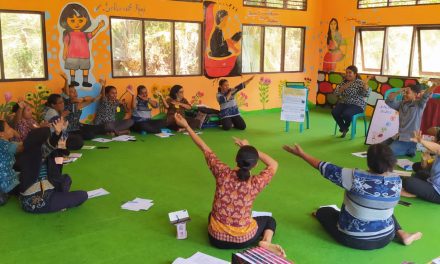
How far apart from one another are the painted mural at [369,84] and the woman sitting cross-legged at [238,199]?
7.15 metres

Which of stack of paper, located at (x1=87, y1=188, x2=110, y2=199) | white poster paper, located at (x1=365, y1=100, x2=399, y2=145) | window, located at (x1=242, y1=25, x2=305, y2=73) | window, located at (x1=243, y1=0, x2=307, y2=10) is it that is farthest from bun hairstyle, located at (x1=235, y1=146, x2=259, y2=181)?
window, located at (x1=243, y1=0, x2=307, y2=10)

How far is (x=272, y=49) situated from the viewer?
10.1m

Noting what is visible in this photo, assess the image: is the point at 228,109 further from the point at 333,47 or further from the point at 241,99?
the point at 333,47

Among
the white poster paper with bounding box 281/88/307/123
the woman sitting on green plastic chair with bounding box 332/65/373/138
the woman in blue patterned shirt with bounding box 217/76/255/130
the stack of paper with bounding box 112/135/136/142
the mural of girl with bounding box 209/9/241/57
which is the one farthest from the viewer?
the mural of girl with bounding box 209/9/241/57

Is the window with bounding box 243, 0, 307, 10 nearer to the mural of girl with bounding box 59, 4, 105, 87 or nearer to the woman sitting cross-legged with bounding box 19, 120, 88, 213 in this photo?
the mural of girl with bounding box 59, 4, 105, 87

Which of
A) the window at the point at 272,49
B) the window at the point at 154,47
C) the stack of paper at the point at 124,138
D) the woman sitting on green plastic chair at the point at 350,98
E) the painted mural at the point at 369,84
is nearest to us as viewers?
the stack of paper at the point at 124,138

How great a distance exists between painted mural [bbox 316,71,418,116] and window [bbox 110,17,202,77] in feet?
12.3

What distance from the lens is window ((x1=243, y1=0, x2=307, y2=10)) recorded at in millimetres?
9516

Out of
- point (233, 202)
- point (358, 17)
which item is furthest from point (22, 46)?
point (358, 17)

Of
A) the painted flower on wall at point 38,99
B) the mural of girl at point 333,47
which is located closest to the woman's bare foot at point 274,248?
the painted flower on wall at point 38,99

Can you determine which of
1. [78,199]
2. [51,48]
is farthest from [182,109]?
[78,199]

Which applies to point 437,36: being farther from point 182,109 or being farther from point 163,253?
point 163,253

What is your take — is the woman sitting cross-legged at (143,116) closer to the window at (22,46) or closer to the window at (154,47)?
the window at (154,47)

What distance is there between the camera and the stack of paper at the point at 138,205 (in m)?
4.16
